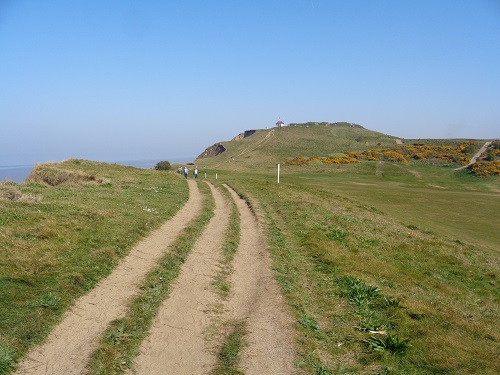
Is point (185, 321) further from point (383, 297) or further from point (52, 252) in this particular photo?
point (52, 252)

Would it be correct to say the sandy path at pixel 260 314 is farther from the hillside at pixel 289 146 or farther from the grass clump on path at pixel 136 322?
the hillside at pixel 289 146

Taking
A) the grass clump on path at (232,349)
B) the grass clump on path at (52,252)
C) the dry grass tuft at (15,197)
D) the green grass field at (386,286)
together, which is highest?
the dry grass tuft at (15,197)

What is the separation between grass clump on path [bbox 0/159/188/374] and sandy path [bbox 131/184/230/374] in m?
1.96

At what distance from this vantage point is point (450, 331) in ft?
28.4

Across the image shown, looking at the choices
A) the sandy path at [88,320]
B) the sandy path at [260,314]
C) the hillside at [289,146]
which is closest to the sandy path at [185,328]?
the sandy path at [260,314]

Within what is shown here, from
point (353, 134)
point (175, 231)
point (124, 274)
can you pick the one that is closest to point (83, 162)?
point (175, 231)

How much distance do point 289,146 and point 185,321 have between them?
11254cm

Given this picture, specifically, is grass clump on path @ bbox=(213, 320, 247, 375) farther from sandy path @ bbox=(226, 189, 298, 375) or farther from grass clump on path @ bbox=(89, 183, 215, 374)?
grass clump on path @ bbox=(89, 183, 215, 374)

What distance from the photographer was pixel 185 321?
8.23m

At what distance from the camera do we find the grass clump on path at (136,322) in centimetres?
648

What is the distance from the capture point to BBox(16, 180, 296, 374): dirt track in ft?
21.7

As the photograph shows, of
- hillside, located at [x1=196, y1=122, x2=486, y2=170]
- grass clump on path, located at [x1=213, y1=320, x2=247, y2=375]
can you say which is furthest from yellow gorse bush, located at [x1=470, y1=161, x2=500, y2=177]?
grass clump on path, located at [x1=213, y1=320, x2=247, y2=375]

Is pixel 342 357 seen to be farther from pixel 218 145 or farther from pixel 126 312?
pixel 218 145

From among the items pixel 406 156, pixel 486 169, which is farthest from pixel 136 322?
pixel 406 156
